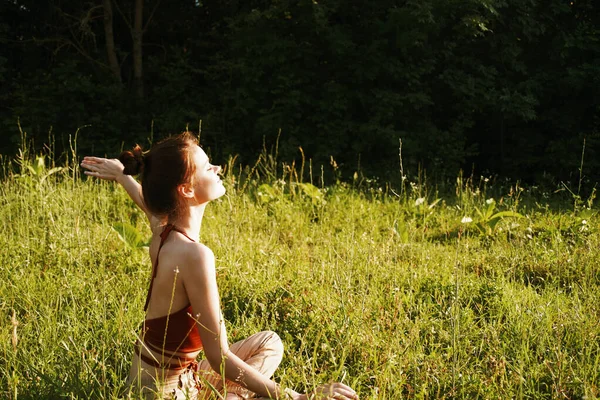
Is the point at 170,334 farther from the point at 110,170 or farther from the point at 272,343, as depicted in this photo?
the point at 110,170

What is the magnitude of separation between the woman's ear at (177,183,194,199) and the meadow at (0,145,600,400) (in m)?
0.61

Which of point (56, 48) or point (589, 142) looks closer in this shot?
point (589, 142)

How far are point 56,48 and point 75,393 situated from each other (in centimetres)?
1077

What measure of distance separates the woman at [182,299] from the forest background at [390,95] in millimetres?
5564

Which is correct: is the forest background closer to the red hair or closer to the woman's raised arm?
the woman's raised arm

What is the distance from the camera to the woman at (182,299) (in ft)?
6.77

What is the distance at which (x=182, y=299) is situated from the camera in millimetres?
2148

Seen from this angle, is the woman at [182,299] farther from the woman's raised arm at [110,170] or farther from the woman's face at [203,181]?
the woman's raised arm at [110,170]

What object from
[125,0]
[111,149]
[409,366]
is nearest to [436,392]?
[409,366]

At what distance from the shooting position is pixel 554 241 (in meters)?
4.50

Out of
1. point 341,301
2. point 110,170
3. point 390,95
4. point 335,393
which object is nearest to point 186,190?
point 110,170

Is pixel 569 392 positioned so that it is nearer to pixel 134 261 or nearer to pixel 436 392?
pixel 436 392

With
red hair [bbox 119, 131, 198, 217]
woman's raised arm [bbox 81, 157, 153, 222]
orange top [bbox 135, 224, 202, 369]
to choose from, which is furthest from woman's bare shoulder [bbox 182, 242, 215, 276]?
woman's raised arm [bbox 81, 157, 153, 222]

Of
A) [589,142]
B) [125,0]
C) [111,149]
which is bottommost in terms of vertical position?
[111,149]
